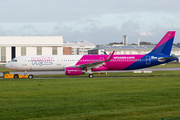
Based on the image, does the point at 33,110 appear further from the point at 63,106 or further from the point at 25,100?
the point at 25,100

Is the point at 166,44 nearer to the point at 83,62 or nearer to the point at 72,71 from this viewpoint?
the point at 83,62

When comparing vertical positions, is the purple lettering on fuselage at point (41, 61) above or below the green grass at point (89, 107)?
above

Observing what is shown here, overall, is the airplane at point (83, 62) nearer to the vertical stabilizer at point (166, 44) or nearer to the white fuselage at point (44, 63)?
the white fuselage at point (44, 63)

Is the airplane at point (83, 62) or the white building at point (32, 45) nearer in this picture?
the airplane at point (83, 62)

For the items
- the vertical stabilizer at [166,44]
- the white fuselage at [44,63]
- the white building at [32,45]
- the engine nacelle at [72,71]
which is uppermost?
the white building at [32,45]

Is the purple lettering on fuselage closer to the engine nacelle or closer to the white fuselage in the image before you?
the white fuselage

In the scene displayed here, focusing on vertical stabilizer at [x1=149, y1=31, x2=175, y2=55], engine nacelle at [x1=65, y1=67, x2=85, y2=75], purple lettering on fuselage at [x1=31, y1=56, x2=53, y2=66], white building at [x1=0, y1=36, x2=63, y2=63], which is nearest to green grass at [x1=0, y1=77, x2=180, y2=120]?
engine nacelle at [x1=65, y1=67, x2=85, y2=75]

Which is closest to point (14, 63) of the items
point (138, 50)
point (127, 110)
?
point (127, 110)

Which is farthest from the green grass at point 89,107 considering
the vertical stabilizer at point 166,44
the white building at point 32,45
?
the white building at point 32,45

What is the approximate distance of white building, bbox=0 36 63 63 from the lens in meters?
98.8

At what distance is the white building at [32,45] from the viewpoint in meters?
98.8

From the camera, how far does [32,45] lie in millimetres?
99250

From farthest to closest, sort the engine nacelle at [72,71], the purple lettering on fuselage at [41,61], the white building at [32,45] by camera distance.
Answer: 1. the white building at [32,45]
2. the purple lettering on fuselage at [41,61]
3. the engine nacelle at [72,71]

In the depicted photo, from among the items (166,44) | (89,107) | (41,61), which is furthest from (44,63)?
(89,107)
